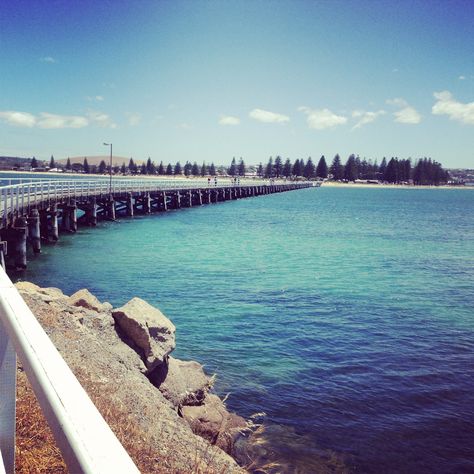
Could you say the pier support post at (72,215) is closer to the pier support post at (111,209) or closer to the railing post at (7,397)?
the pier support post at (111,209)

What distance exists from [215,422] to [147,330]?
2.09 meters

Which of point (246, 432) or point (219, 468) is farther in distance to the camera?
point (246, 432)

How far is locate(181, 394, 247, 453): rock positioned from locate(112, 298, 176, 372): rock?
3.68 feet

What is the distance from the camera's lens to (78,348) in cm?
710

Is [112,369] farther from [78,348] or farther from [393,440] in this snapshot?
[393,440]

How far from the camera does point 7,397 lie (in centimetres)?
188

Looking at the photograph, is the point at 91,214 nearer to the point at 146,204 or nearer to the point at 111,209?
the point at 111,209

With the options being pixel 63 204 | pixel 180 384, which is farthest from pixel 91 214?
pixel 180 384

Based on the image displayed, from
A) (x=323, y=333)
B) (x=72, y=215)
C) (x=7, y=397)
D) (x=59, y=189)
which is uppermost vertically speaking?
(x=7, y=397)

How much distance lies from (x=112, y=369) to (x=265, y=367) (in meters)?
4.90

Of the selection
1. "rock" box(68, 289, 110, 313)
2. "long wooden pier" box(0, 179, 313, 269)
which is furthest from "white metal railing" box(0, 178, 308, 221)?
"rock" box(68, 289, 110, 313)

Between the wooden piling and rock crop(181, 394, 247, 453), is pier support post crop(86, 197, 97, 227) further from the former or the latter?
rock crop(181, 394, 247, 453)

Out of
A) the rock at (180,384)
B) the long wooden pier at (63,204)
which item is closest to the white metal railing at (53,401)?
the rock at (180,384)

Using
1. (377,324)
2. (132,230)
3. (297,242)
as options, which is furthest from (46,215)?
(377,324)
